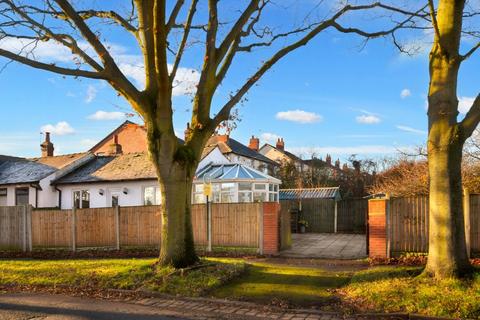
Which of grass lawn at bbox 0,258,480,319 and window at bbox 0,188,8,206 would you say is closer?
grass lawn at bbox 0,258,480,319

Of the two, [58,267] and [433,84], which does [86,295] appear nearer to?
[58,267]

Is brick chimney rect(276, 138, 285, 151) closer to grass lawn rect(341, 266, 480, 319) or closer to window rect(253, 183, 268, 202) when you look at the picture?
window rect(253, 183, 268, 202)

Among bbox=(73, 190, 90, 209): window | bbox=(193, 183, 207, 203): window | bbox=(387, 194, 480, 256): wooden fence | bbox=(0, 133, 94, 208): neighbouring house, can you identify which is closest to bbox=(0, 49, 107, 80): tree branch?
bbox=(387, 194, 480, 256): wooden fence

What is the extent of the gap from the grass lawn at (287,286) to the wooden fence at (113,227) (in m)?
4.43

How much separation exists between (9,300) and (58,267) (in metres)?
3.56

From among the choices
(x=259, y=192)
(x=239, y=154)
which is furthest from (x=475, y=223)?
(x=239, y=154)

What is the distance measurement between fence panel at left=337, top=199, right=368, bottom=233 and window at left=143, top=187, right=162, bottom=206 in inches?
444

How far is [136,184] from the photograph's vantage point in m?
26.0

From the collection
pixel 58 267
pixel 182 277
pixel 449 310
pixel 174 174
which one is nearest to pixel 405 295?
pixel 449 310

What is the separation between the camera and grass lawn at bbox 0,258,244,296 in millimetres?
10017

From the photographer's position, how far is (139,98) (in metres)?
11.1

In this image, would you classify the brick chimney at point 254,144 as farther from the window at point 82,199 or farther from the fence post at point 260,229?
the fence post at point 260,229

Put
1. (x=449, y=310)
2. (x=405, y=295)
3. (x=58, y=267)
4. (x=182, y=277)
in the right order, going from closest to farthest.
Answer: (x=449, y=310), (x=405, y=295), (x=182, y=277), (x=58, y=267)

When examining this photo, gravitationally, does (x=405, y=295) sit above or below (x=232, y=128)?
below
